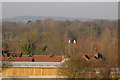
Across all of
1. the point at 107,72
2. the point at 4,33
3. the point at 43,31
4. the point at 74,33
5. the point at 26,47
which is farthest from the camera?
the point at 74,33

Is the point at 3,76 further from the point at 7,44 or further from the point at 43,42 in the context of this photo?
the point at 43,42

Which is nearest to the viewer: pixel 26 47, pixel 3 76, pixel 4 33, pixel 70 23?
pixel 3 76

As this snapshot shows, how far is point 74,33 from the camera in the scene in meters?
9.99

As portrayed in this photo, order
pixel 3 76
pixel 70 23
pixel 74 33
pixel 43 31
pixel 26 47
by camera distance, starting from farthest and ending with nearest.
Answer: pixel 70 23
pixel 74 33
pixel 43 31
pixel 26 47
pixel 3 76

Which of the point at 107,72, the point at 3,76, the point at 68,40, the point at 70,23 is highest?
the point at 70,23

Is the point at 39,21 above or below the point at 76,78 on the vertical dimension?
above

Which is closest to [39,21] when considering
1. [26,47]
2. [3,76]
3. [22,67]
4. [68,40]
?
[68,40]

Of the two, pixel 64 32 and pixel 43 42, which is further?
pixel 64 32

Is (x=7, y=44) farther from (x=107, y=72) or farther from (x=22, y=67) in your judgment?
(x=107, y=72)

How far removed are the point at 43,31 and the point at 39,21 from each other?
4.34 feet

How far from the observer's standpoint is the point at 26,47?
7.68 meters

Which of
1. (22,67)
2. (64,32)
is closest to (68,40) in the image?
(64,32)

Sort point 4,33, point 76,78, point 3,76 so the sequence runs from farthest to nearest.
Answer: point 4,33, point 3,76, point 76,78

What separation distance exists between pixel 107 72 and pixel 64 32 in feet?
23.2
